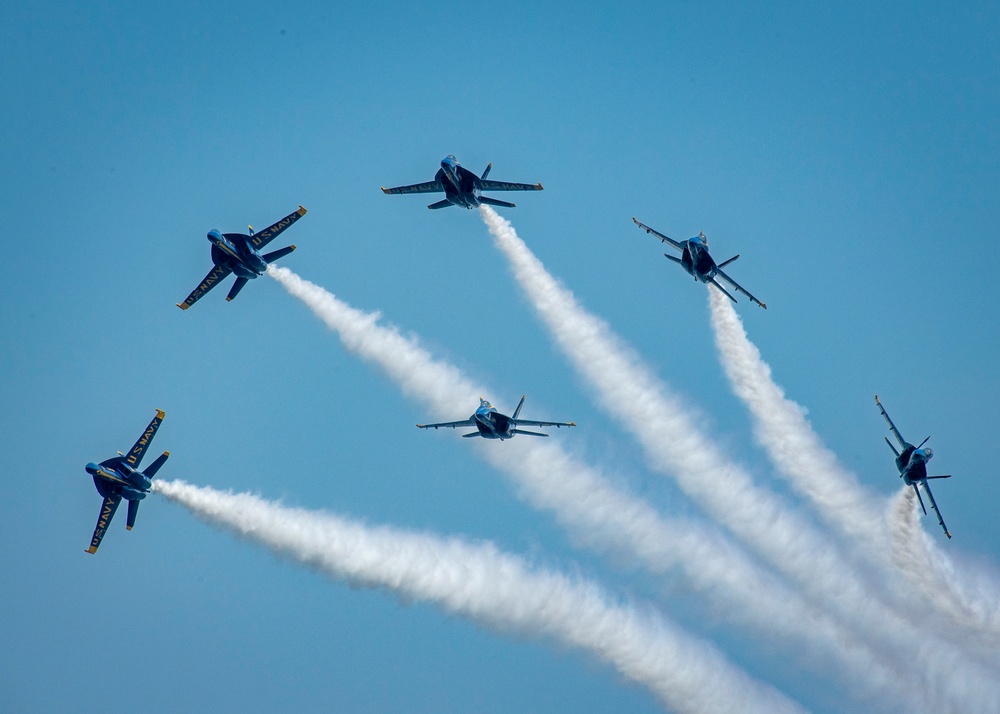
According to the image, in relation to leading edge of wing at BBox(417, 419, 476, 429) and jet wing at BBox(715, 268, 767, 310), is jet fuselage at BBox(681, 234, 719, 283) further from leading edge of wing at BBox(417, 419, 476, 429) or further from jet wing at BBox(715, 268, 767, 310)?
leading edge of wing at BBox(417, 419, 476, 429)

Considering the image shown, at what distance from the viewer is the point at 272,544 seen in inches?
2322

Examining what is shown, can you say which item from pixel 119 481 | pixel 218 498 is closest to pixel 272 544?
pixel 218 498

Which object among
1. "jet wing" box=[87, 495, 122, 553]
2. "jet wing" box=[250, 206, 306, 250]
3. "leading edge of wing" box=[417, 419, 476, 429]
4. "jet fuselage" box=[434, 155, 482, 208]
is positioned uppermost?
"jet fuselage" box=[434, 155, 482, 208]

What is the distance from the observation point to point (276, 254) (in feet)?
189

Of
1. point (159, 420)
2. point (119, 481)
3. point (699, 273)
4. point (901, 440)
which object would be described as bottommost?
point (119, 481)

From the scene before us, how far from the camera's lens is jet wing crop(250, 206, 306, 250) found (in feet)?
188

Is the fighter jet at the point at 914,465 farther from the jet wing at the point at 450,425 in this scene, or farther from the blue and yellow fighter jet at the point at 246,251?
the blue and yellow fighter jet at the point at 246,251

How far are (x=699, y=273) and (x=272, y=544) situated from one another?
1399 inches

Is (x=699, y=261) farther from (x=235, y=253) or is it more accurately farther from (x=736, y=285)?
(x=235, y=253)

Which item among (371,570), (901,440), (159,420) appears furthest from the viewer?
(159,420)

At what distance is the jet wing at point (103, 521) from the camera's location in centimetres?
6156

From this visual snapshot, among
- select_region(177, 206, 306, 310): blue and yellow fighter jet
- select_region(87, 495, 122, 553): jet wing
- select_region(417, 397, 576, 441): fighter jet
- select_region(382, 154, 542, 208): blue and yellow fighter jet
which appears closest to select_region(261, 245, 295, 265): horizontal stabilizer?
select_region(177, 206, 306, 310): blue and yellow fighter jet

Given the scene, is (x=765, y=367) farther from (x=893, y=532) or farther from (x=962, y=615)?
(x=962, y=615)

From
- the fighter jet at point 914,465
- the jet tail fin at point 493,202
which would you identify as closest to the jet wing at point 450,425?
the jet tail fin at point 493,202
